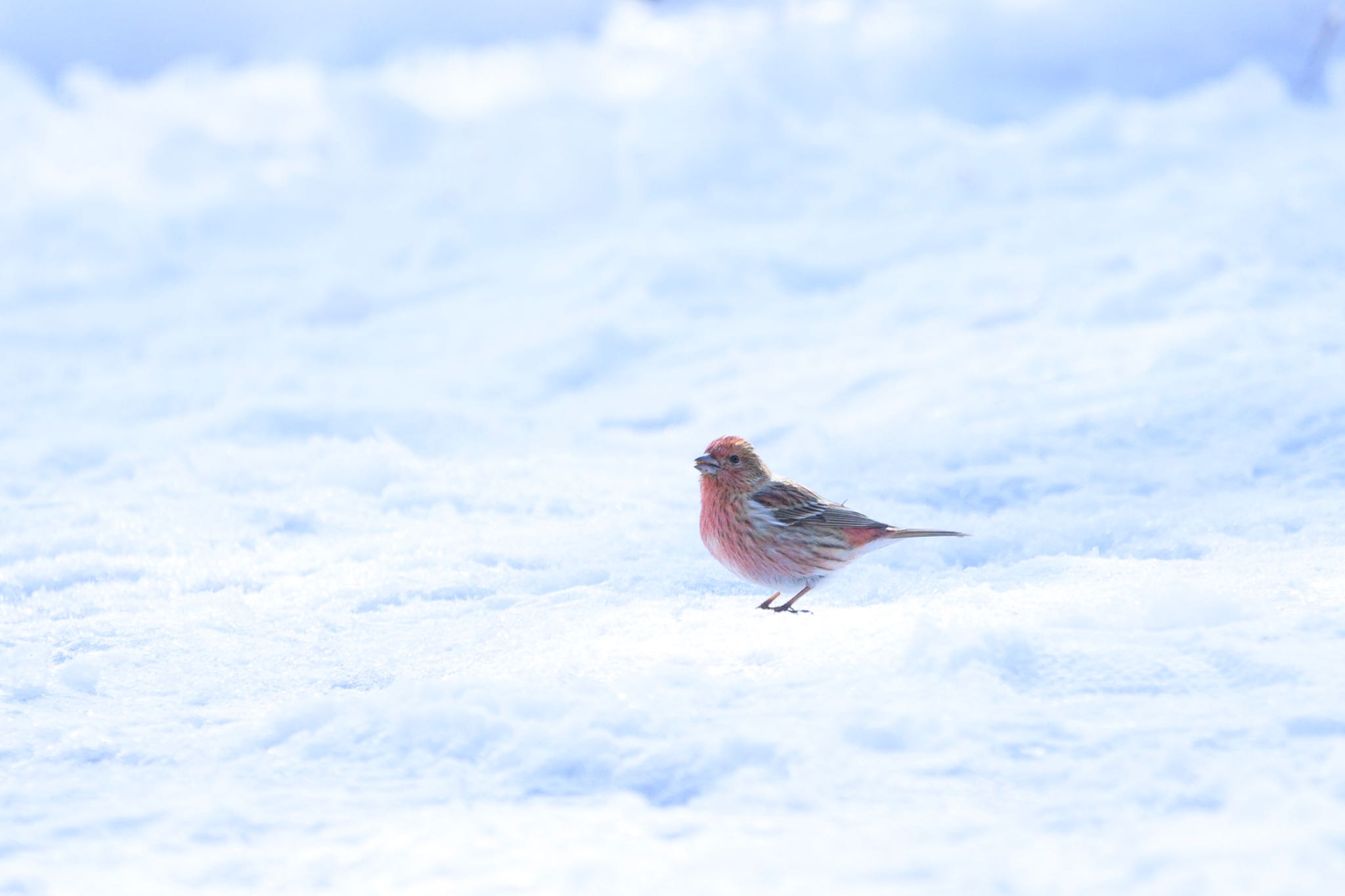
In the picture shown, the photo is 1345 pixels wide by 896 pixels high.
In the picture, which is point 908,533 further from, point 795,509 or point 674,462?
point 674,462

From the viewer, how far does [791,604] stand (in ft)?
13.2

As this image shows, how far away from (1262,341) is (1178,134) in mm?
4312

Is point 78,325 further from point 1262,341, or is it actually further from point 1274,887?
point 1274,887

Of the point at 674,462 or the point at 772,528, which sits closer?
the point at 772,528

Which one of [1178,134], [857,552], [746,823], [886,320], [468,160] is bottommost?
[746,823]

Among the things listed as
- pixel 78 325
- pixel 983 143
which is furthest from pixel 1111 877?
pixel 983 143

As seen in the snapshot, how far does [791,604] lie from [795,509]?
31cm

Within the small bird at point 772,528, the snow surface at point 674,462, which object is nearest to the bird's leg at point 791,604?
the small bird at point 772,528

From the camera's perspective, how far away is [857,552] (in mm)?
4074

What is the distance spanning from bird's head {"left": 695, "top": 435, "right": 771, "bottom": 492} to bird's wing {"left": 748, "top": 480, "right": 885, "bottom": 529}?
0.04 m

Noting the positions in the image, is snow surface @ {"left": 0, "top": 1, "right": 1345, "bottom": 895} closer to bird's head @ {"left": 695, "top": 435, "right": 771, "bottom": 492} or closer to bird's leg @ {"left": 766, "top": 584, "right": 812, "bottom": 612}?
bird's leg @ {"left": 766, "top": 584, "right": 812, "bottom": 612}

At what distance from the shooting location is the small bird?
3.89 m

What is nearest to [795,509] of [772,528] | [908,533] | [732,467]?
[772,528]

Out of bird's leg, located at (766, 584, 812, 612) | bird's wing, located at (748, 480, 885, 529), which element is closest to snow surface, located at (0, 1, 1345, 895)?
bird's leg, located at (766, 584, 812, 612)
